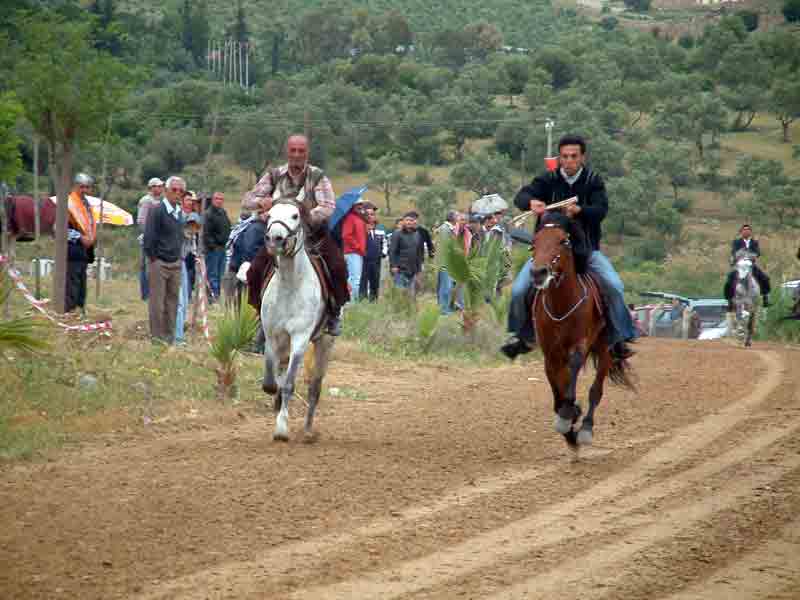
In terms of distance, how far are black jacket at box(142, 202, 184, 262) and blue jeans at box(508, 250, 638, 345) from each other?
6928 mm

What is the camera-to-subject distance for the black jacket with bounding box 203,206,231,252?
72.2 feet

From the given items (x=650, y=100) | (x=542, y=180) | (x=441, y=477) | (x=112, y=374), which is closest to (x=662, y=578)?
(x=441, y=477)

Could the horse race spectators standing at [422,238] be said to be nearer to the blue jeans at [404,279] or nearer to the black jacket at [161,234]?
the blue jeans at [404,279]

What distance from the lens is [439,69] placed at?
313ft

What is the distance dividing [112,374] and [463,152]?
59502 mm

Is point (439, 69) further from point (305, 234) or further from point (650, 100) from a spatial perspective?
point (305, 234)

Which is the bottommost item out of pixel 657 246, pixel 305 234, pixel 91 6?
pixel 657 246

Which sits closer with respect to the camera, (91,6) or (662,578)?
(662,578)

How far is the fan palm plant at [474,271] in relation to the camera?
20.8 metres

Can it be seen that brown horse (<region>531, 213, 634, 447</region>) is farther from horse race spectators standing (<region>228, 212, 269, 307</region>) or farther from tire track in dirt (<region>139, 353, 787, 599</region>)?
horse race spectators standing (<region>228, 212, 269, 307</region>)

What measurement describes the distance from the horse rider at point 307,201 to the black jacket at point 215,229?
9.63 meters

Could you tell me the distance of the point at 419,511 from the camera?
8.90m

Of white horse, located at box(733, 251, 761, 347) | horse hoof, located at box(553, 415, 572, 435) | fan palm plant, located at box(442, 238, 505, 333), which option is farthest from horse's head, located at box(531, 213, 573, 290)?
white horse, located at box(733, 251, 761, 347)

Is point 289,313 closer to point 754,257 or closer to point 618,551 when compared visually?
point 618,551
